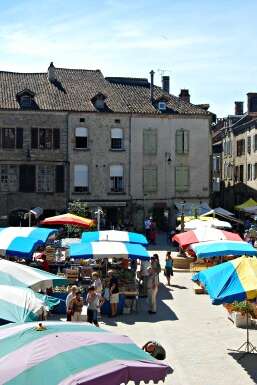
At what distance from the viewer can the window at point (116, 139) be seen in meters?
41.9

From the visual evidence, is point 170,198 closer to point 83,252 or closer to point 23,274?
point 83,252

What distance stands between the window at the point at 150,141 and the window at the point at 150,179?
1.08 metres

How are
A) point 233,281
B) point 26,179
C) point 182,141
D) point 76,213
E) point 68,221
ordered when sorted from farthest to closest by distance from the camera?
point 182,141 < point 26,179 < point 76,213 < point 68,221 < point 233,281

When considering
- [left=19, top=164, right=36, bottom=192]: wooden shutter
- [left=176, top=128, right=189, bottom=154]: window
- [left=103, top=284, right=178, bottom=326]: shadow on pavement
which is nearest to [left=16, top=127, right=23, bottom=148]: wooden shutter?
[left=19, top=164, right=36, bottom=192]: wooden shutter

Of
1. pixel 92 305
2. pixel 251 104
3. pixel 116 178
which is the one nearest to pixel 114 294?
pixel 92 305

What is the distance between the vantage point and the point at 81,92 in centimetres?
4291

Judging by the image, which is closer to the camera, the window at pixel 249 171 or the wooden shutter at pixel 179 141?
the wooden shutter at pixel 179 141

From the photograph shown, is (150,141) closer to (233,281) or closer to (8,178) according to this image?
(8,178)

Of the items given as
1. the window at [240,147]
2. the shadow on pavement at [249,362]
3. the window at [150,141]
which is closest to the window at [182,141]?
the window at [150,141]

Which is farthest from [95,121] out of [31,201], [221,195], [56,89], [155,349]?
[155,349]

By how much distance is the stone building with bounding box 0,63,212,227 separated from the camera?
40188 mm

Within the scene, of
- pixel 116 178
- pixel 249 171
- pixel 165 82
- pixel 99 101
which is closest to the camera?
pixel 99 101

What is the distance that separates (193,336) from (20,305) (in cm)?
594

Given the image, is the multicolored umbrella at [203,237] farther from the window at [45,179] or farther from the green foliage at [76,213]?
→ the window at [45,179]
